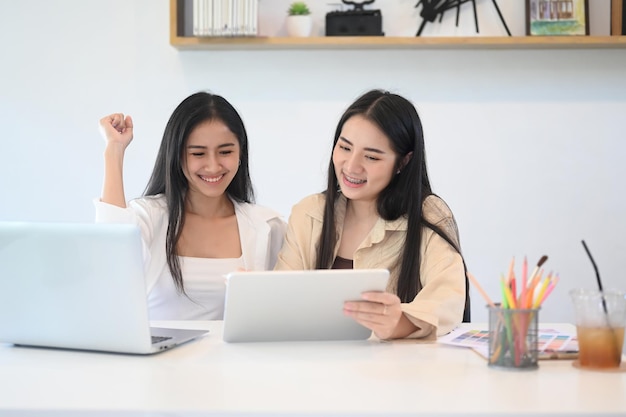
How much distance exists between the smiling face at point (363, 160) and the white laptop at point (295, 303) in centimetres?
55

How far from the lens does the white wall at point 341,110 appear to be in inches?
127

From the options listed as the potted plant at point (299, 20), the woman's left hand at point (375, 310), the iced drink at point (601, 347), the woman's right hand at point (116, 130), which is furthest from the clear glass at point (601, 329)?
the potted plant at point (299, 20)

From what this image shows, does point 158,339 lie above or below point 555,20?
below

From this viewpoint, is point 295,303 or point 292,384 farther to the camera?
point 295,303

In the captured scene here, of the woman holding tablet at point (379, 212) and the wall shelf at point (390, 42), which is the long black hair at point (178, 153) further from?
the wall shelf at point (390, 42)

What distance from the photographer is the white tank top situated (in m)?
2.25

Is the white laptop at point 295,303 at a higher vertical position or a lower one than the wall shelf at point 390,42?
lower

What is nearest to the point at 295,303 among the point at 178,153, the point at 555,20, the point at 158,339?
the point at 158,339

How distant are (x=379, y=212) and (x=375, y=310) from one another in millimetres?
617

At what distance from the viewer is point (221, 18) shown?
10.1ft

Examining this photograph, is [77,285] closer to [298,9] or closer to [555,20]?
[298,9]

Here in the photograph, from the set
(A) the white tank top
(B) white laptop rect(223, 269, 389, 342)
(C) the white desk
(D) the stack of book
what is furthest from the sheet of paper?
(D) the stack of book

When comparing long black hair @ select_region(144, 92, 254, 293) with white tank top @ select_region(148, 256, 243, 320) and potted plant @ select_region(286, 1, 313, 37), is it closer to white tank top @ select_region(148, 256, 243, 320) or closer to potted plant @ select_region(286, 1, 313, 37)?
white tank top @ select_region(148, 256, 243, 320)

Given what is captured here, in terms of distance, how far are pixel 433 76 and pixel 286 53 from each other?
574 millimetres
